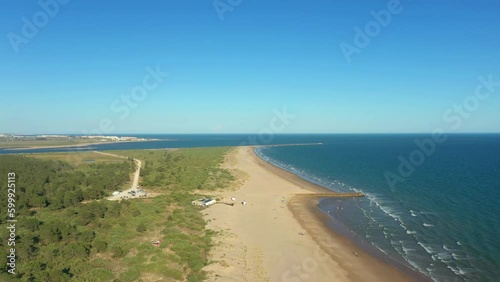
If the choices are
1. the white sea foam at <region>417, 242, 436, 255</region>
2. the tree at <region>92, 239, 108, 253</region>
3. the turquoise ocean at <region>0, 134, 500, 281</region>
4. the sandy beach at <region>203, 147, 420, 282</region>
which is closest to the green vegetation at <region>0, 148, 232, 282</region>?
the tree at <region>92, 239, 108, 253</region>

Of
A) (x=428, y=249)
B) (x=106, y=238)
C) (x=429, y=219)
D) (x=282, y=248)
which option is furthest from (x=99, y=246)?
(x=429, y=219)

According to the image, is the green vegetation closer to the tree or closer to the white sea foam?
the tree

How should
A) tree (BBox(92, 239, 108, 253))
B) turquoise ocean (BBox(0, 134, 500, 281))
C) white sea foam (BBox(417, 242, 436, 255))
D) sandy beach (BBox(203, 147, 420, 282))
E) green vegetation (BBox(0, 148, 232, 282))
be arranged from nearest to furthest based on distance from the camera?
1. green vegetation (BBox(0, 148, 232, 282))
2. sandy beach (BBox(203, 147, 420, 282))
3. tree (BBox(92, 239, 108, 253))
4. turquoise ocean (BBox(0, 134, 500, 281))
5. white sea foam (BBox(417, 242, 436, 255))

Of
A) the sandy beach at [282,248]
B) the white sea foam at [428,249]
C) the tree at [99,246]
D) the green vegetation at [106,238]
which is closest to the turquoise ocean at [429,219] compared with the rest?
the white sea foam at [428,249]

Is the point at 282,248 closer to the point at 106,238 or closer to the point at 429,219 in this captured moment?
the point at 106,238

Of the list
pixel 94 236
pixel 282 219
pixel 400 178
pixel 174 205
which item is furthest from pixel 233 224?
pixel 400 178

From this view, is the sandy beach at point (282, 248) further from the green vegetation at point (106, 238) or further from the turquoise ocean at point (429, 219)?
the turquoise ocean at point (429, 219)

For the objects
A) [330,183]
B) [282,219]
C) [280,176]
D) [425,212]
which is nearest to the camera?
[282,219]

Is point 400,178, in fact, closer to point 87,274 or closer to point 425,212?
point 425,212
